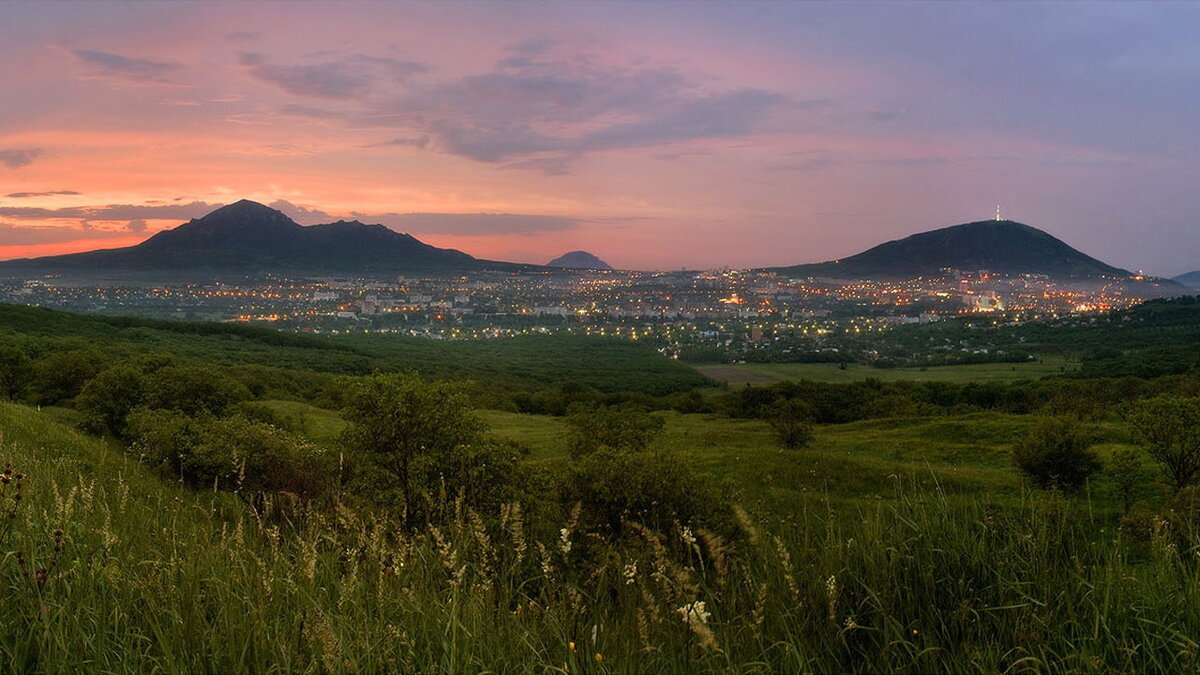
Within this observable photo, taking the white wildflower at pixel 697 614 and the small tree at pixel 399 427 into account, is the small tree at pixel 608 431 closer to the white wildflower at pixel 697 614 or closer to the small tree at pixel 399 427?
the small tree at pixel 399 427

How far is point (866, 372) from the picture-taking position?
154250mm

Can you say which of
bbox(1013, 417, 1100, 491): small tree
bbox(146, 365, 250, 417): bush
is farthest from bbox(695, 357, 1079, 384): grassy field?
bbox(146, 365, 250, 417): bush

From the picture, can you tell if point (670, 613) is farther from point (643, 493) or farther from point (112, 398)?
point (112, 398)

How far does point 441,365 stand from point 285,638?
500ft

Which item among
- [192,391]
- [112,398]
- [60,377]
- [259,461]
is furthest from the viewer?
[60,377]

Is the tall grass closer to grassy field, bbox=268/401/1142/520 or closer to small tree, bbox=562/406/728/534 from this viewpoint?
small tree, bbox=562/406/728/534

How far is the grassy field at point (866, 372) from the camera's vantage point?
129750mm

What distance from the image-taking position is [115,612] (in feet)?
11.1

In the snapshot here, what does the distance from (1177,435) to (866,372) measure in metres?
141

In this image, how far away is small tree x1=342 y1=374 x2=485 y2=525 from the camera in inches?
679

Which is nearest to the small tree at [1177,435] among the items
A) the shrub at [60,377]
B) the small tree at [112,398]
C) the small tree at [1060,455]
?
the small tree at [1060,455]

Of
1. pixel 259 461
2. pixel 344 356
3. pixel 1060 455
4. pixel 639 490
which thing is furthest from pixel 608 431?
pixel 344 356

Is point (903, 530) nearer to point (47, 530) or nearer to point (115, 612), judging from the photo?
point (115, 612)

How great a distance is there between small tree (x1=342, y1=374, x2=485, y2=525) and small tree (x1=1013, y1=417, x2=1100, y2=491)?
22570mm
